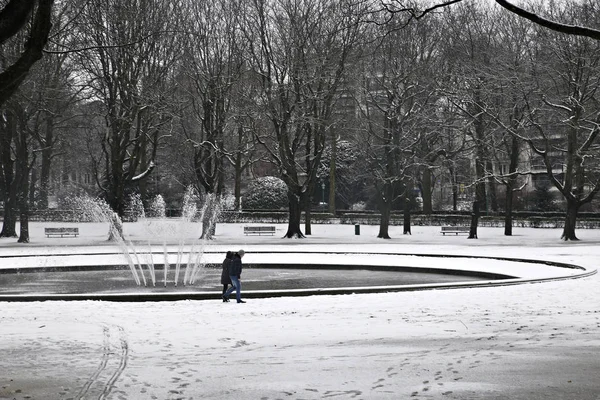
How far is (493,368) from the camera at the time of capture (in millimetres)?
9602

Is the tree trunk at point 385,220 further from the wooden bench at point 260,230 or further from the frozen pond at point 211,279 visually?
the frozen pond at point 211,279

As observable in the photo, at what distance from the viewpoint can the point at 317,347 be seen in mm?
11586

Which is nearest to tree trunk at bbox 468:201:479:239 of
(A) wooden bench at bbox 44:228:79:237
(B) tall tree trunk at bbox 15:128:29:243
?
(A) wooden bench at bbox 44:228:79:237

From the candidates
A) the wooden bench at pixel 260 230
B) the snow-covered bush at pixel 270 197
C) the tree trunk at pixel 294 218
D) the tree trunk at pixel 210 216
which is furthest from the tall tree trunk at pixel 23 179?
the snow-covered bush at pixel 270 197

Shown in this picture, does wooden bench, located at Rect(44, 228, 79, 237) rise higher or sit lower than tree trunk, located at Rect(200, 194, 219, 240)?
lower

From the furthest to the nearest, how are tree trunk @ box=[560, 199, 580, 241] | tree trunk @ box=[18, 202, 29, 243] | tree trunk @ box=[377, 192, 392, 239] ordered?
1. tree trunk @ box=[377, 192, 392, 239]
2. tree trunk @ box=[560, 199, 580, 241]
3. tree trunk @ box=[18, 202, 29, 243]

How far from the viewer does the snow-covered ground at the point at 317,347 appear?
28.7 feet

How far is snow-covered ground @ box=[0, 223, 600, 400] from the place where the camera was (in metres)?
8.76

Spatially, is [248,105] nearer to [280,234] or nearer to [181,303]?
[280,234]

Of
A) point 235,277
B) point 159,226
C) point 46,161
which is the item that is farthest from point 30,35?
point 46,161

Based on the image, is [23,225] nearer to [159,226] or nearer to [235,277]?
[159,226]

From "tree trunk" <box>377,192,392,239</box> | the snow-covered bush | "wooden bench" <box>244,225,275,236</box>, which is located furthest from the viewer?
the snow-covered bush

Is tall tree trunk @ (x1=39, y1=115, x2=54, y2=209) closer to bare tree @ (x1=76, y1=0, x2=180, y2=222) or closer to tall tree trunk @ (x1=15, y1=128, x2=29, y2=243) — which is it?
tall tree trunk @ (x1=15, y1=128, x2=29, y2=243)

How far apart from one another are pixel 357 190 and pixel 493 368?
62959 mm
